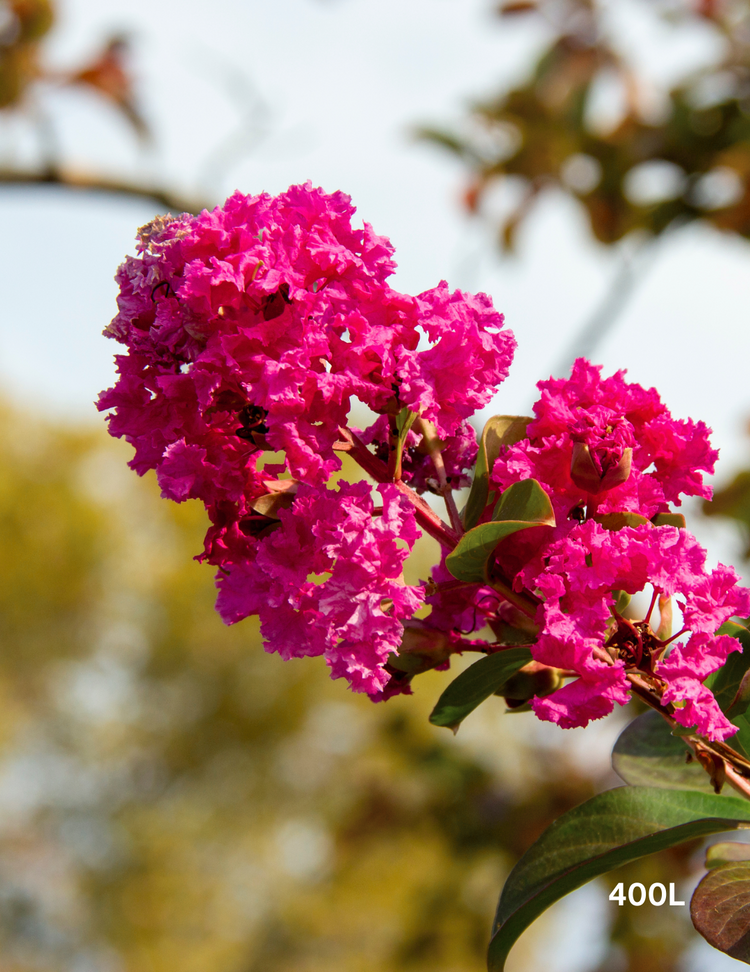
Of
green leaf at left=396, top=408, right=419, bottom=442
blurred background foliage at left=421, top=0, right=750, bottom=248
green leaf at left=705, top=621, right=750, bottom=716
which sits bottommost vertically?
green leaf at left=705, top=621, right=750, bottom=716

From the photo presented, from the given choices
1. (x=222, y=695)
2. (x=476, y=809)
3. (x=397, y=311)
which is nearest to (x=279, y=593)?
(x=397, y=311)

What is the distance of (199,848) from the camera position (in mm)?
15875

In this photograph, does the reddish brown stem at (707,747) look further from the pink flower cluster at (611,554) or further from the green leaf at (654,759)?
the green leaf at (654,759)

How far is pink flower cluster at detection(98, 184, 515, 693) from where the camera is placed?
0.79 meters

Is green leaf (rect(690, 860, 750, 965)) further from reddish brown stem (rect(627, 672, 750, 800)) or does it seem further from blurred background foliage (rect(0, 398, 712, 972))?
blurred background foliage (rect(0, 398, 712, 972))

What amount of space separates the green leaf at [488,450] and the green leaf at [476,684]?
14 centimetres

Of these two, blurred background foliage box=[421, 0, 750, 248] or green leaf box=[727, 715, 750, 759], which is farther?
blurred background foliage box=[421, 0, 750, 248]

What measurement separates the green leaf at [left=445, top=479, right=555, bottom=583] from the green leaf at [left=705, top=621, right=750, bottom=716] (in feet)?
0.83

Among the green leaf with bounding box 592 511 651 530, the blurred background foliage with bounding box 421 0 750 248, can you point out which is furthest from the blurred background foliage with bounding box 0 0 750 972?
the green leaf with bounding box 592 511 651 530

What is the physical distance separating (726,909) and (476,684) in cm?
35

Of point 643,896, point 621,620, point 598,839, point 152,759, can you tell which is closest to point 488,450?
point 621,620

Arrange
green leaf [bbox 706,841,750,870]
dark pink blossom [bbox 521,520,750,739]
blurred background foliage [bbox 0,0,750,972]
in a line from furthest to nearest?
1. blurred background foliage [bbox 0,0,750,972]
2. green leaf [bbox 706,841,750,870]
3. dark pink blossom [bbox 521,520,750,739]

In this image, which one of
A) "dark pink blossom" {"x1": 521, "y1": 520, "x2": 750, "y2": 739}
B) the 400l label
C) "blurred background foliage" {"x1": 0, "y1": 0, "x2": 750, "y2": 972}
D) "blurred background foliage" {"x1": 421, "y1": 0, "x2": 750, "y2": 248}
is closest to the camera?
"dark pink blossom" {"x1": 521, "y1": 520, "x2": 750, "y2": 739}

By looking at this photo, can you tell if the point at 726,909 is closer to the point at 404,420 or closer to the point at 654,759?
the point at 654,759
